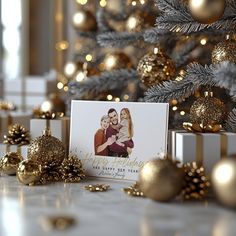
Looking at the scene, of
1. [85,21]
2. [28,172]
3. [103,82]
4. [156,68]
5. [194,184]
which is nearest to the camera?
[194,184]

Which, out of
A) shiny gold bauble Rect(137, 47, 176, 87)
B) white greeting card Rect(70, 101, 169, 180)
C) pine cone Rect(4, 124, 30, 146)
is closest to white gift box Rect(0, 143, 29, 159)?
pine cone Rect(4, 124, 30, 146)

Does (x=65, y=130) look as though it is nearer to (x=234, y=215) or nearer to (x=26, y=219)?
(x=26, y=219)

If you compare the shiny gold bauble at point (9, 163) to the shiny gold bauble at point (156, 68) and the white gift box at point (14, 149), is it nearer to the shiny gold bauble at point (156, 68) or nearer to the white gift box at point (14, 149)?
the white gift box at point (14, 149)

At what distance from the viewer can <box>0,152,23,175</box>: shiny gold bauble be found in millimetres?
1124

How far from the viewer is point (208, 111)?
42.1 inches

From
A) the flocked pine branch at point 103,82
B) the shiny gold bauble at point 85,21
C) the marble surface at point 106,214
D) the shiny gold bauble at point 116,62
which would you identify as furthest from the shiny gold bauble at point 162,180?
the shiny gold bauble at point 85,21

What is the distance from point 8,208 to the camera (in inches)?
34.4

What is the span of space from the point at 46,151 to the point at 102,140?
13 centimetres

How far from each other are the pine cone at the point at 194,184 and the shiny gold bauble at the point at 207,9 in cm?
33

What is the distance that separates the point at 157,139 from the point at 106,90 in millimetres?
412

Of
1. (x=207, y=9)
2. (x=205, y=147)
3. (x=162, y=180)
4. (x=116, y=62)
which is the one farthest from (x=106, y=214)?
(x=116, y=62)

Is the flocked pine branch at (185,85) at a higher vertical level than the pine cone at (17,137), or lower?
higher

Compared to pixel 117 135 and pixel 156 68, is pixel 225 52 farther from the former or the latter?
pixel 117 135

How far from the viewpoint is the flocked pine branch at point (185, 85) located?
104 centimetres
